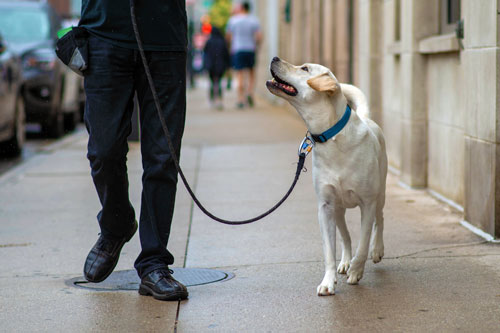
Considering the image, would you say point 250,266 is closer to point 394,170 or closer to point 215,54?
point 394,170

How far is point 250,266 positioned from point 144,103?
48.6 inches

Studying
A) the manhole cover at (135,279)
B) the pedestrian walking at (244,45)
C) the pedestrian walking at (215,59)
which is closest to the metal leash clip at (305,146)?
the manhole cover at (135,279)

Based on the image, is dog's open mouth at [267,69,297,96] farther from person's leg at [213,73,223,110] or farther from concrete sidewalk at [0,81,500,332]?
person's leg at [213,73,223,110]

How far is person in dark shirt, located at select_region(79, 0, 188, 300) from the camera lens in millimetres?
4613

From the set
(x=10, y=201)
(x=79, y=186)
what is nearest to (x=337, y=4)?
(x=79, y=186)

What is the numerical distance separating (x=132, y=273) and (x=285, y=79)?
1566mm

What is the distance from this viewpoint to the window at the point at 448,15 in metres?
7.44

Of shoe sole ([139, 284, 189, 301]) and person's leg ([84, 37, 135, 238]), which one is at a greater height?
person's leg ([84, 37, 135, 238])

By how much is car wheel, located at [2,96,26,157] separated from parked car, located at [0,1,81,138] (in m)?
1.03

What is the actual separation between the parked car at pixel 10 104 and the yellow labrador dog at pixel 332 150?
6.82 metres

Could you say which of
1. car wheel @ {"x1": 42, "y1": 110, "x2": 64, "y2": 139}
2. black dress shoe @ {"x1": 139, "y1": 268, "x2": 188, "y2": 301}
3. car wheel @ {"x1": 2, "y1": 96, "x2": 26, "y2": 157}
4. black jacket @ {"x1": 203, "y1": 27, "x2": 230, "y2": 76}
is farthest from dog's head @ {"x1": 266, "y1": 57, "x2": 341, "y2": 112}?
Result: black jacket @ {"x1": 203, "y1": 27, "x2": 230, "y2": 76}

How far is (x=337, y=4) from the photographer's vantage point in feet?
Result: 43.2

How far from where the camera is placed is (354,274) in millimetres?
4773

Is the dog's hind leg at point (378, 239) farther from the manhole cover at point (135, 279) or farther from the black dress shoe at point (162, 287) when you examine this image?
the black dress shoe at point (162, 287)
